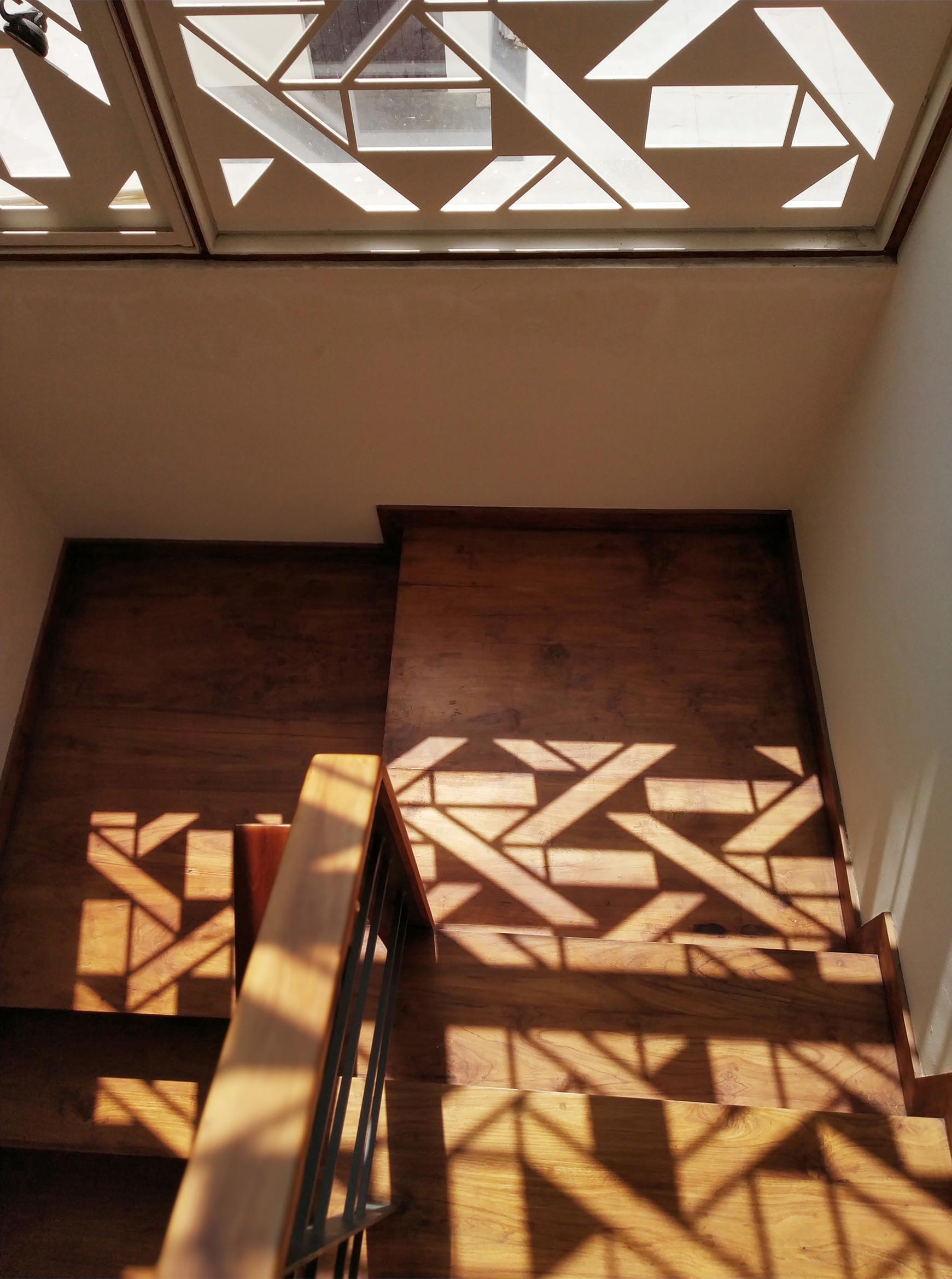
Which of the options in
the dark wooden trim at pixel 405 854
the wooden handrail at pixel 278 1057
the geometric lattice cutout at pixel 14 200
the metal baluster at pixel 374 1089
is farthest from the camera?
the geometric lattice cutout at pixel 14 200

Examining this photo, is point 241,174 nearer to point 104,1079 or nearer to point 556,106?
point 556,106

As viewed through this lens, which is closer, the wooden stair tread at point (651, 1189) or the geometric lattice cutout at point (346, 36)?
the wooden stair tread at point (651, 1189)

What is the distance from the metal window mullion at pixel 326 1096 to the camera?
45.6 inches

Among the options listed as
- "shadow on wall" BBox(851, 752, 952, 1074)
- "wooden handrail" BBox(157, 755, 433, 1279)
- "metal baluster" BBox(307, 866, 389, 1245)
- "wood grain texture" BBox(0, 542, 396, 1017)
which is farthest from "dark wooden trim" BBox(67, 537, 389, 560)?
"wooden handrail" BBox(157, 755, 433, 1279)

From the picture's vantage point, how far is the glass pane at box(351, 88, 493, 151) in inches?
87.0

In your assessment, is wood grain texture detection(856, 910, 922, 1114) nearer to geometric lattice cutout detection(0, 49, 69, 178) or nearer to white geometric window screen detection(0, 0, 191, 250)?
white geometric window screen detection(0, 0, 191, 250)

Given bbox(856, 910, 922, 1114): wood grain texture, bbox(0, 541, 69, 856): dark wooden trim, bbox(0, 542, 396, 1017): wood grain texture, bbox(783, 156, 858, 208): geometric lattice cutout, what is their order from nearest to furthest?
bbox(856, 910, 922, 1114): wood grain texture, bbox(783, 156, 858, 208): geometric lattice cutout, bbox(0, 542, 396, 1017): wood grain texture, bbox(0, 541, 69, 856): dark wooden trim

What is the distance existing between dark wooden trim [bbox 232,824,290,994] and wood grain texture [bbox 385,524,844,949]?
0.84m

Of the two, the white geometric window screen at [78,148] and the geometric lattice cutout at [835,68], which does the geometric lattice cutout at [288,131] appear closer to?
the white geometric window screen at [78,148]

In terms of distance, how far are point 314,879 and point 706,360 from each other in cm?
207

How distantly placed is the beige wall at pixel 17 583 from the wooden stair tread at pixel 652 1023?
5.78 feet

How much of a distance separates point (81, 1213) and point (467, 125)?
119 inches

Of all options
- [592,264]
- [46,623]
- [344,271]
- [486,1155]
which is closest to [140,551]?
[46,623]

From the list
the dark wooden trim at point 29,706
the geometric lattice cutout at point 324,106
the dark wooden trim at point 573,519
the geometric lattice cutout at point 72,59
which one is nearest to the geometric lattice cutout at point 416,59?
Answer: the geometric lattice cutout at point 324,106
